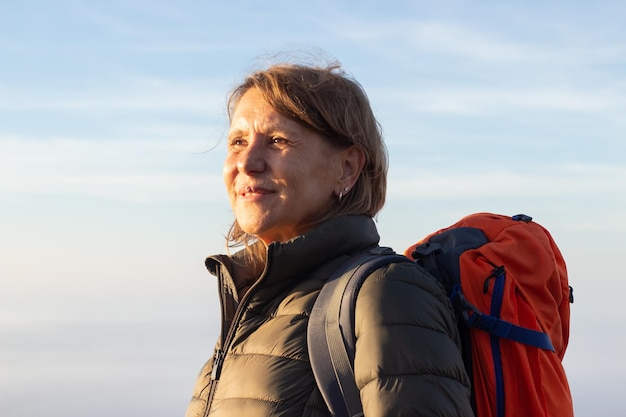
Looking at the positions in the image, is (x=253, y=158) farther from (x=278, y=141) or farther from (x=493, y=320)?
(x=493, y=320)

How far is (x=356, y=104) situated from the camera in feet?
13.4

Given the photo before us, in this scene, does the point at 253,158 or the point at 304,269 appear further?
the point at 253,158

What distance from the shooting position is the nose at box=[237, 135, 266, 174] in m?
3.95

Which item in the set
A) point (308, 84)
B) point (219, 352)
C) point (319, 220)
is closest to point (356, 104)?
point (308, 84)

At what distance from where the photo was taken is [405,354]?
10.3 feet

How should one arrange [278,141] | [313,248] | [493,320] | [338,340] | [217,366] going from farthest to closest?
[278,141] < [217,366] < [313,248] < [493,320] < [338,340]

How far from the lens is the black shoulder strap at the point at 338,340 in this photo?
10.6ft

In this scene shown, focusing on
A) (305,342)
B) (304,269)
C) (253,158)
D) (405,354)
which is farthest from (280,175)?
(405,354)

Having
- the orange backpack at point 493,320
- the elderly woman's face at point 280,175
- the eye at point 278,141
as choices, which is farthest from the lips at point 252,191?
the orange backpack at point 493,320

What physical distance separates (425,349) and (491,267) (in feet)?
2.09

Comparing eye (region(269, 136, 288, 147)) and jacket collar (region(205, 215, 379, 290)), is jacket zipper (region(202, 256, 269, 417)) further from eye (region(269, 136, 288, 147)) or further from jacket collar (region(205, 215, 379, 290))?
eye (region(269, 136, 288, 147))

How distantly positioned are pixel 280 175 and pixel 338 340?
930 millimetres

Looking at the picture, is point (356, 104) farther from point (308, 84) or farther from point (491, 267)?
point (491, 267)

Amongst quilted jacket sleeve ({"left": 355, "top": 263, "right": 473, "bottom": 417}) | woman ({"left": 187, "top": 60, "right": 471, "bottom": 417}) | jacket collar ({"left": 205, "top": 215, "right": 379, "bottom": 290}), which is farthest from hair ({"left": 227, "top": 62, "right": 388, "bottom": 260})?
quilted jacket sleeve ({"left": 355, "top": 263, "right": 473, "bottom": 417})
